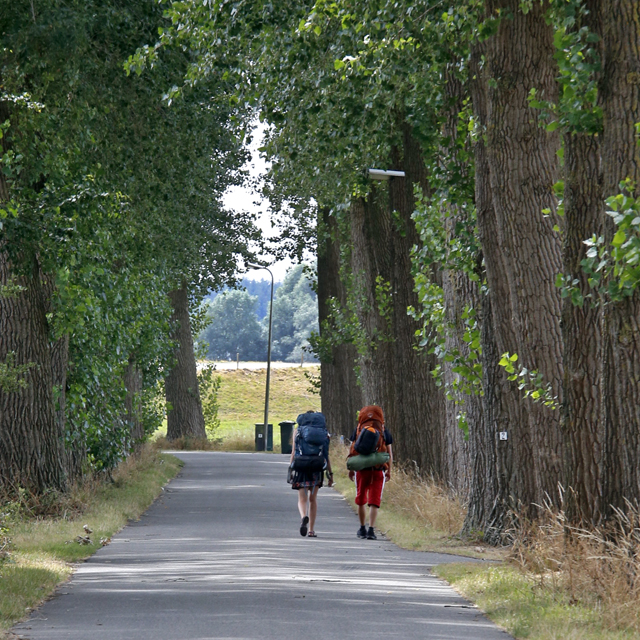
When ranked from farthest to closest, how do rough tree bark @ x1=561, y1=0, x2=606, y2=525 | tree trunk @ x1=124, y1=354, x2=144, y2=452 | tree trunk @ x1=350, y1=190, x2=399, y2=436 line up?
1. tree trunk @ x1=124, y1=354, x2=144, y2=452
2. tree trunk @ x1=350, y1=190, x2=399, y2=436
3. rough tree bark @ x1=561, y1=0, x2=606, y2=525

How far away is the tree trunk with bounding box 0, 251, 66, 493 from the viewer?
18.2 metres

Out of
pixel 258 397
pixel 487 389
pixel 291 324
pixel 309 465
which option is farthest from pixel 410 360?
pixel 291 324

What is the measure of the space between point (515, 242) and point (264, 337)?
170706mm

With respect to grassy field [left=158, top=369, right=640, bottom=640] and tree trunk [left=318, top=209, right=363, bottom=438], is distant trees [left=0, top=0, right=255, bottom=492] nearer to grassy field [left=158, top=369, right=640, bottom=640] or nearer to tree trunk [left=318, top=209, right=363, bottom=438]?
grassy field [left=158, top=369, right=640, bottom=640]

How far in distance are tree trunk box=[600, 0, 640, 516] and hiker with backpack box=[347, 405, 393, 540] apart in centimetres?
735

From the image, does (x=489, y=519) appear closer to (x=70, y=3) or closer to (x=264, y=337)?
(x=70, y=3)

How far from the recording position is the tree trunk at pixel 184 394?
53000 millimetres

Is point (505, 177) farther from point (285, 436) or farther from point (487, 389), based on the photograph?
point (285, 436)

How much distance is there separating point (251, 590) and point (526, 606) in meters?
2.43

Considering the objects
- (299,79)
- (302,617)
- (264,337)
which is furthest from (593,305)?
(264,337)

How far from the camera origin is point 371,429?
17062 mm

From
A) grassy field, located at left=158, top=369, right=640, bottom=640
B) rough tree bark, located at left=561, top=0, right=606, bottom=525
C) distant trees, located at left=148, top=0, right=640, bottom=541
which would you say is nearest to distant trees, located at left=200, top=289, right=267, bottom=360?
grassy field, located at left=158, top=369, right=640, bottom=640

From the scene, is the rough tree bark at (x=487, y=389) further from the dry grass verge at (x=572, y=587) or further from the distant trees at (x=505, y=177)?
the dry grass verge at (x=572, y=587)

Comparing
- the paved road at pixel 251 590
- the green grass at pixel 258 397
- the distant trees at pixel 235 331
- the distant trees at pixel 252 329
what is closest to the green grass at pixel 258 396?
the green grass at pixel 258 397
